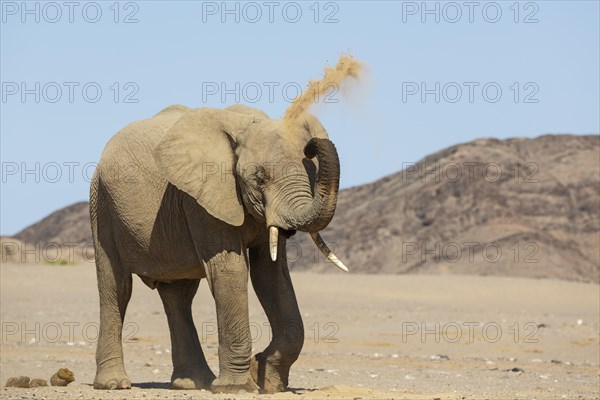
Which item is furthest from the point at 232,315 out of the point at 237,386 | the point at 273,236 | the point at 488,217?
the point at 488,217

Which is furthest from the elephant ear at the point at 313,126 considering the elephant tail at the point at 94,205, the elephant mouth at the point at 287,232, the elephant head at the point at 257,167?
the elephant tail at the point at 94,205

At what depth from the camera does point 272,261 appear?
14.4m

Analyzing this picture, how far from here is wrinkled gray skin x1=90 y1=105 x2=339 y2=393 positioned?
44.1ft

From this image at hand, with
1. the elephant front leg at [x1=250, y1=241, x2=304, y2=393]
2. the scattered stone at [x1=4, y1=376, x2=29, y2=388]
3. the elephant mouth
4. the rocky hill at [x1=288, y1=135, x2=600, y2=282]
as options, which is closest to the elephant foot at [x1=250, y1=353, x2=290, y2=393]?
the elephant front leg at [x1=250, y1=241, x2=304, y2=393]

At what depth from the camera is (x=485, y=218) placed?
176 ft

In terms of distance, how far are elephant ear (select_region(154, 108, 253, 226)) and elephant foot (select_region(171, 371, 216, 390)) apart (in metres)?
2.47

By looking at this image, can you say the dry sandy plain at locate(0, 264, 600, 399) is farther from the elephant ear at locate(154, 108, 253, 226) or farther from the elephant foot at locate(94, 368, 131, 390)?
the elephant ear at locate(154, 108, 253, 226)

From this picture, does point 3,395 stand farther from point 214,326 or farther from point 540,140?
point 540,140

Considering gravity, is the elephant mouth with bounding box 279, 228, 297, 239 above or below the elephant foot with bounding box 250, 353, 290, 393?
above

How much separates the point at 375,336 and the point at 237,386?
46.6ft

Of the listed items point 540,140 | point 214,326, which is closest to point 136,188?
point 214,326

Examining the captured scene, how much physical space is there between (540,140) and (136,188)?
45857 mm

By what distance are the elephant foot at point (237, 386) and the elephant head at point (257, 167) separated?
1.52 meters

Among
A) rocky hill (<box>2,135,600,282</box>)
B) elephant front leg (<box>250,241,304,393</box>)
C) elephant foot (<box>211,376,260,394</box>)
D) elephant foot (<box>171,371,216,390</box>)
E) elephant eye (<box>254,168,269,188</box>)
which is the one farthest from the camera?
rocky hill (<box>2,135,600,282</box>)
